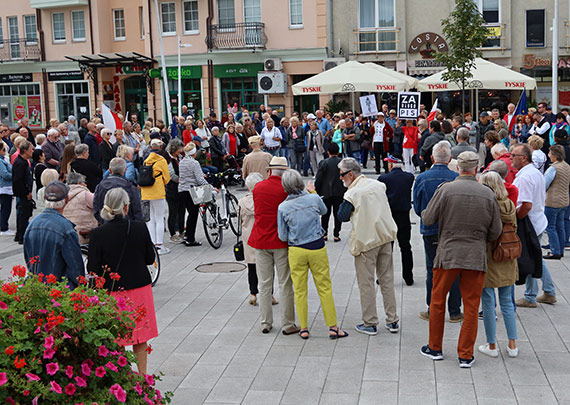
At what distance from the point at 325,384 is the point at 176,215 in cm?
733

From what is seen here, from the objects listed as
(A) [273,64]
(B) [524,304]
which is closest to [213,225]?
(B) [524,304]

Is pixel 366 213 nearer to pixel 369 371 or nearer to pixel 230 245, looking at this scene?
pixel 369 371

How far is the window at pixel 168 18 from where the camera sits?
35562mm

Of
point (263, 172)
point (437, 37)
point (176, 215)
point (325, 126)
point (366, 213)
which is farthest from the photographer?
point (437, 37)

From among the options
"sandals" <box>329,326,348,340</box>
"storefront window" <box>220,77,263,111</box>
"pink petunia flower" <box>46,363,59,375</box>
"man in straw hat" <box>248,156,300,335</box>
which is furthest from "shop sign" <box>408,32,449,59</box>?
"pink petunia flower" <box>46,363,59,375</box>

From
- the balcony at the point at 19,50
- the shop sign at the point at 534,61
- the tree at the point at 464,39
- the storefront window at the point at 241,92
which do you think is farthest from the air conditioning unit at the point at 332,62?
the balcony at the point at 19,50

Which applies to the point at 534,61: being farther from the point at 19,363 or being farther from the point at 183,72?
the point at 19,363

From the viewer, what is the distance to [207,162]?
17.8 meters

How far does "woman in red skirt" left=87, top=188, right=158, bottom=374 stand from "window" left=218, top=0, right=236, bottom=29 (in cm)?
2928

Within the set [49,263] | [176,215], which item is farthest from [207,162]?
[49,263]

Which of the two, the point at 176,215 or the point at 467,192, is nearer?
the point at 467,192

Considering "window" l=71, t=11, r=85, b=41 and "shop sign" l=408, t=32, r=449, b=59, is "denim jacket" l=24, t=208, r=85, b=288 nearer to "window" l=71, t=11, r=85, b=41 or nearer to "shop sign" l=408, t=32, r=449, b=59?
"shop sign" l=408, t=32, r=449, b=59

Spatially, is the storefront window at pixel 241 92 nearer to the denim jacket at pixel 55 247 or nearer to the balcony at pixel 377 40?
the balcony at pixel 377 40

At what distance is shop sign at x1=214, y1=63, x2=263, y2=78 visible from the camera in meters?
34.0
